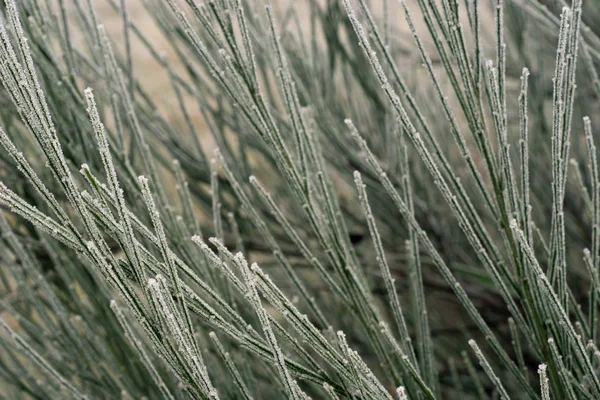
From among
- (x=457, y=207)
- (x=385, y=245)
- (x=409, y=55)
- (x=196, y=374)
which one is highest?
(x=409, y=55)

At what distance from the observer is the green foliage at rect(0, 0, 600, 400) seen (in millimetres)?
469

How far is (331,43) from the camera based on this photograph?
1091 millimetres

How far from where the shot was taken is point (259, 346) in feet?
1.68

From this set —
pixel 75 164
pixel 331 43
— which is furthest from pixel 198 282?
pixel 331 43

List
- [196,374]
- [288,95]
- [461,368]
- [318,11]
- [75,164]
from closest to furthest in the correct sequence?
[196,374] < [288,95] < [75,164] < [318,11] < [461,368]

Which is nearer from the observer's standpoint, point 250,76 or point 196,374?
point 196,374

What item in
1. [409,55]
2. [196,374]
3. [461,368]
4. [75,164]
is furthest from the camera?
[409,55]

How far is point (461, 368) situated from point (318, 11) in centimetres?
63

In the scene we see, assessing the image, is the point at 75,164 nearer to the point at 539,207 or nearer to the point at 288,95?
the point at 288,95

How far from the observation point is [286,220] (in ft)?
1.98

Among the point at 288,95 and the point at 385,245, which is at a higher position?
the point at 385,245

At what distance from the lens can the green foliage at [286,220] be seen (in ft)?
1.54

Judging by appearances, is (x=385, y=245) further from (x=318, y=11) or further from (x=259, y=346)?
(x=259, y=346)

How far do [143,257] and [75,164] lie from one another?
281 millimetres
